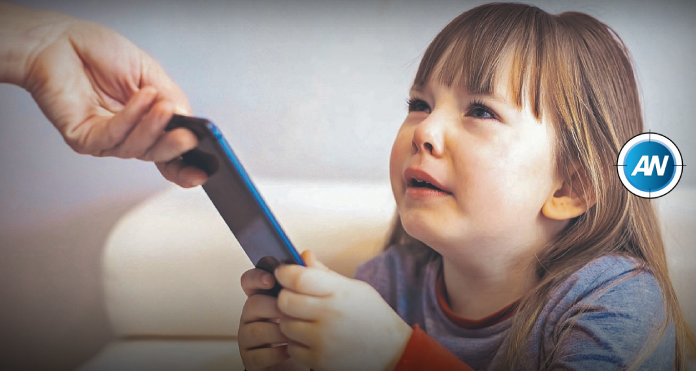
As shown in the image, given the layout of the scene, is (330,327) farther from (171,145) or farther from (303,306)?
(171,145)

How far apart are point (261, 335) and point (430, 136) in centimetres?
28

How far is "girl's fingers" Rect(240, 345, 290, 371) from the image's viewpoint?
0.74 metres

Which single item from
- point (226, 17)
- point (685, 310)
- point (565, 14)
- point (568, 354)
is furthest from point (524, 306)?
point (226, 17)

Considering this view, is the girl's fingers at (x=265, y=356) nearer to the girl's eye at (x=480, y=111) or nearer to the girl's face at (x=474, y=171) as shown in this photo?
the girl's face at (x=474, y=171)

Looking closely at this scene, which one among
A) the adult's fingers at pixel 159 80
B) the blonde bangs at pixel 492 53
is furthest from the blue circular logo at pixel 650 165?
the adult's fingers at pixel 159 80

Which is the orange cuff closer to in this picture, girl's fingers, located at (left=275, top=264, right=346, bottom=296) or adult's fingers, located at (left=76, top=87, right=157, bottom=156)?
girl's fingers, located at (left=275, top=264, right=346, bottom=296)

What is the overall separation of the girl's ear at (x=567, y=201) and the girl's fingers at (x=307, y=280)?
0.24 metres

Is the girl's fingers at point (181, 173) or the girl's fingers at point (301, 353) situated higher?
the girl's fingers at point (181, 173)

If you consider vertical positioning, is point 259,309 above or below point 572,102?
below

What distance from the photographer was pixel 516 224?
2.39ft

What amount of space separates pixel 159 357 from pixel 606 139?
0.55 m

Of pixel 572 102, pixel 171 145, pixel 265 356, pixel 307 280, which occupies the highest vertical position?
pixel 572 102

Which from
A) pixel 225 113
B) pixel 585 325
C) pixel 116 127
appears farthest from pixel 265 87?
pixel 585 325

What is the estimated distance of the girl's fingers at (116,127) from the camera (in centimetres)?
71
